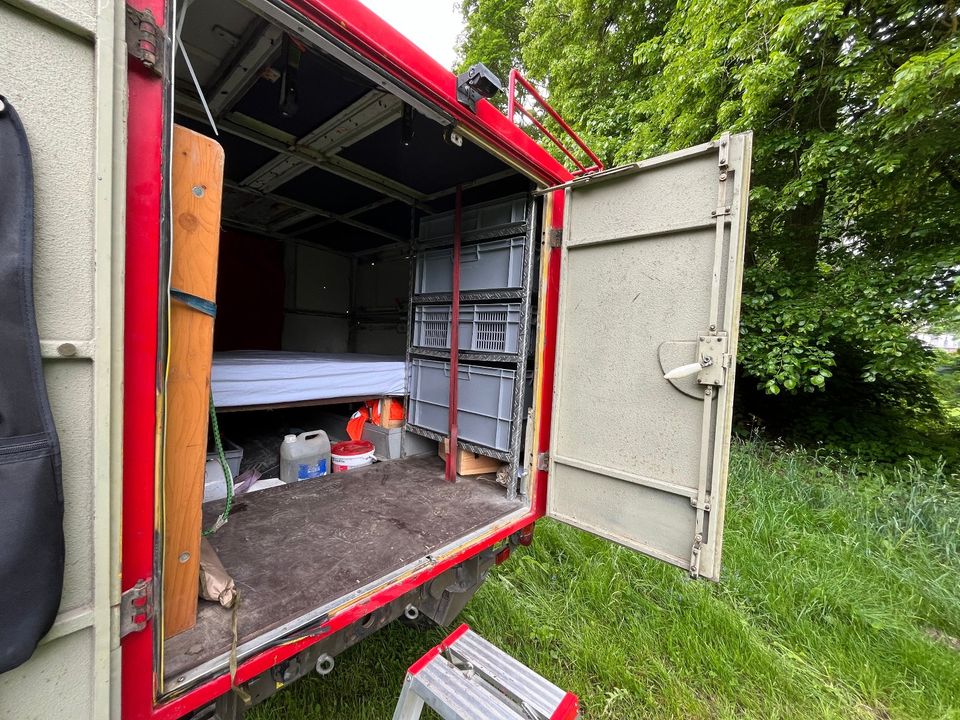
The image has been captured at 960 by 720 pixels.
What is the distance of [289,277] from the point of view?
5.38 meters

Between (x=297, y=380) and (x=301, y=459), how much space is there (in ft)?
1.86

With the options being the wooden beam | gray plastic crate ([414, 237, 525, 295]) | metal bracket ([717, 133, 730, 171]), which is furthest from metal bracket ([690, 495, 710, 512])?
the wooden beam

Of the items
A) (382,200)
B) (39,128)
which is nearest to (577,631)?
(39,128)

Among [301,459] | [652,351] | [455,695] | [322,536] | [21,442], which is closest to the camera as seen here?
[21,442]

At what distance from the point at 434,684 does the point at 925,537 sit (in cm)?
404

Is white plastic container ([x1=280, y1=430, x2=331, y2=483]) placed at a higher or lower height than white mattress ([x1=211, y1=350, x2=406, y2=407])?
lower

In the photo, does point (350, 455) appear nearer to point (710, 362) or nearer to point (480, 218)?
point (480, 218)

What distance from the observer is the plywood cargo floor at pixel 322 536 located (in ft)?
4.47

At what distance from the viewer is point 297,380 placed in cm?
293

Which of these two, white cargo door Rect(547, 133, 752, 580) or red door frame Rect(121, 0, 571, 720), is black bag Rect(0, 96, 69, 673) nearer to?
red door frame Rect(121, 0, 571, 720)

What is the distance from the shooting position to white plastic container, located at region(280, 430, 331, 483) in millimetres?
2844

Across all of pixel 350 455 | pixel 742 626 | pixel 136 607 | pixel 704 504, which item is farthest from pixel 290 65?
pixel 742 626

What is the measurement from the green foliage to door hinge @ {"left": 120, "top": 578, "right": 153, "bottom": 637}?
4834 mm

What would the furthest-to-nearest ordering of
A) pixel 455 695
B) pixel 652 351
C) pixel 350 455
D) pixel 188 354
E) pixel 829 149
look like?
1. pixel 829 149
2. pixel 350 455
3. pixel 652 351
4. pixel 455 695
5. pixel 188 354
